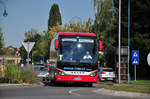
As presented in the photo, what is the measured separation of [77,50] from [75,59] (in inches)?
25.4

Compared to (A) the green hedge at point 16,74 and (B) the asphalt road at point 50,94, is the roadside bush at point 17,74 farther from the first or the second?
(B) the asphalt road at point 50,94

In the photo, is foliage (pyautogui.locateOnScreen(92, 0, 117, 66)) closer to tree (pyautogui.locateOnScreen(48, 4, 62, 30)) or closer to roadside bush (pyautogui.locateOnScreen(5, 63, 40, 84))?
roadside bush (pyautogui.locateOnScreen(5, 63, 40, 84))

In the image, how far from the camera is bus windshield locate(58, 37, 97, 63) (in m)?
25.1

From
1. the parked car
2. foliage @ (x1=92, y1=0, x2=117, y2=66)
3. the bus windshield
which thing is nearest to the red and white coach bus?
the bus windshield

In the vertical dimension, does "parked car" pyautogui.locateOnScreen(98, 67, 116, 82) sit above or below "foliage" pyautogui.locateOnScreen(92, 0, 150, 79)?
below

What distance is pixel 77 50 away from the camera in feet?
83.0

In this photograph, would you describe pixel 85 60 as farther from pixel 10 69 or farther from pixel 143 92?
pixel 143 92

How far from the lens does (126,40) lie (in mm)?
46281

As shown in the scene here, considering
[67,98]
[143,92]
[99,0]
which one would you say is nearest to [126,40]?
[99,0]

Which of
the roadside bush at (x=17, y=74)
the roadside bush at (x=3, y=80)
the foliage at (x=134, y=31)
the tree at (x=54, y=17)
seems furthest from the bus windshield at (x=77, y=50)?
the tree at (x=54, y=17)

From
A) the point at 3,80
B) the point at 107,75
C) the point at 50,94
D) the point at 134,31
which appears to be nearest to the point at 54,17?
the point at 134,31

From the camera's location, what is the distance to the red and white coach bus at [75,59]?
2498cm

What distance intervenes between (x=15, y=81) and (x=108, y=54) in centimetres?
2423

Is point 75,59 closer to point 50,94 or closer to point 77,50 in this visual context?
point 77,50
